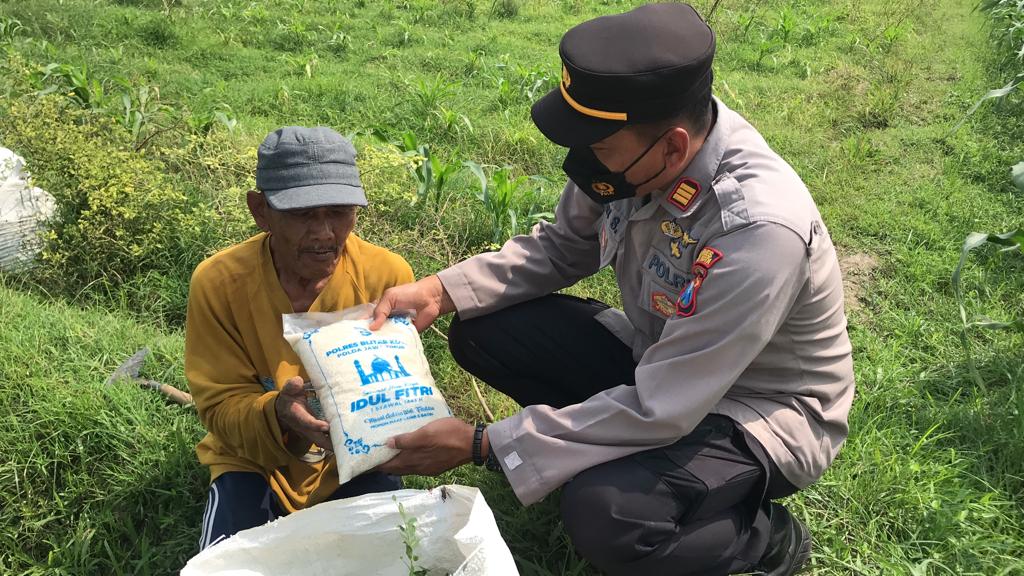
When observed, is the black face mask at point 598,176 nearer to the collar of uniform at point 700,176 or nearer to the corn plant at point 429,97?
the collar of uniform at point 700,176

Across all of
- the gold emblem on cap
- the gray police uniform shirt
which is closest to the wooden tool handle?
the gray police uniform shirt

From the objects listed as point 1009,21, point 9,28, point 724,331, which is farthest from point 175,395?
point 1009,21

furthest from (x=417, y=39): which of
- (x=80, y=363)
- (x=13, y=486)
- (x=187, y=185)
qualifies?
(x=13, y=486)

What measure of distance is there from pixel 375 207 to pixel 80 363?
1420 millimetres

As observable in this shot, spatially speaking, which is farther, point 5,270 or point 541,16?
point 541,16

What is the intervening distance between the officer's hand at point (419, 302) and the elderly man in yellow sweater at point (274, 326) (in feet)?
0.28

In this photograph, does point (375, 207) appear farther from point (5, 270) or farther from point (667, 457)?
point (667, 457)

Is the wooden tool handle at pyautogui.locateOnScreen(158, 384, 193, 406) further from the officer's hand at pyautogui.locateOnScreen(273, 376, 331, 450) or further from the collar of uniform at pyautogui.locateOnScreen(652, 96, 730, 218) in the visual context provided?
the collar of uniform at pyautogui.locateOnScreen(652, 96, 730, 218)

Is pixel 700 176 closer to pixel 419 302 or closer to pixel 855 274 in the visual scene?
pixel 419 302

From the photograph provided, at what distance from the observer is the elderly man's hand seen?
2020mm

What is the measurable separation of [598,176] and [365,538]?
42.9 inches

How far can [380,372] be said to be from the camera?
81.2 inches

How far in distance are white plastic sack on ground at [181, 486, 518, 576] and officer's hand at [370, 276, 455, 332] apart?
0.50m

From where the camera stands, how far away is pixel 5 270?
3.54 metres
